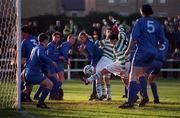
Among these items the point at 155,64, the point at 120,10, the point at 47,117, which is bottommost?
the point at 47,117

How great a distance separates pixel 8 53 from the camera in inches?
640

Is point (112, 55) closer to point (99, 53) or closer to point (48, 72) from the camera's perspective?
point (99, 53)

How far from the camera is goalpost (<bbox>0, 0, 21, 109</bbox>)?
13.4 m

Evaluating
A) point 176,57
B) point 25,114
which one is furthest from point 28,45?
point 176,57

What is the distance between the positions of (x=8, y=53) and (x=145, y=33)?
4363 mm

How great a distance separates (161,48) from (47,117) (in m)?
4.74

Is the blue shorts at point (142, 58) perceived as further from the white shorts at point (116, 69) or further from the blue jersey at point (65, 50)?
the blue jersey at point (65, 50)

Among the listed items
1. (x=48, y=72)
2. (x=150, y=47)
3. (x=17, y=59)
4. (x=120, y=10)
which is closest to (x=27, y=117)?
(x=17, y=59)

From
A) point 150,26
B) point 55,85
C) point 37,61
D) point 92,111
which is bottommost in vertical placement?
point 92,111

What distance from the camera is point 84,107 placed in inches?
554

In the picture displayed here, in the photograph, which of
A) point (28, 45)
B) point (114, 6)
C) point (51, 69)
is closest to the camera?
point (28, 45)

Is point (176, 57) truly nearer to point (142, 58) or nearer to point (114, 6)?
point (142, 58)

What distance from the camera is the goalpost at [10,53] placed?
13.4 meters

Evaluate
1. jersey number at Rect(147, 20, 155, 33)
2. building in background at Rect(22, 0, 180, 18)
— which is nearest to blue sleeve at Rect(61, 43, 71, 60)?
jersey number at Rect(147, 20, 155, 33)
